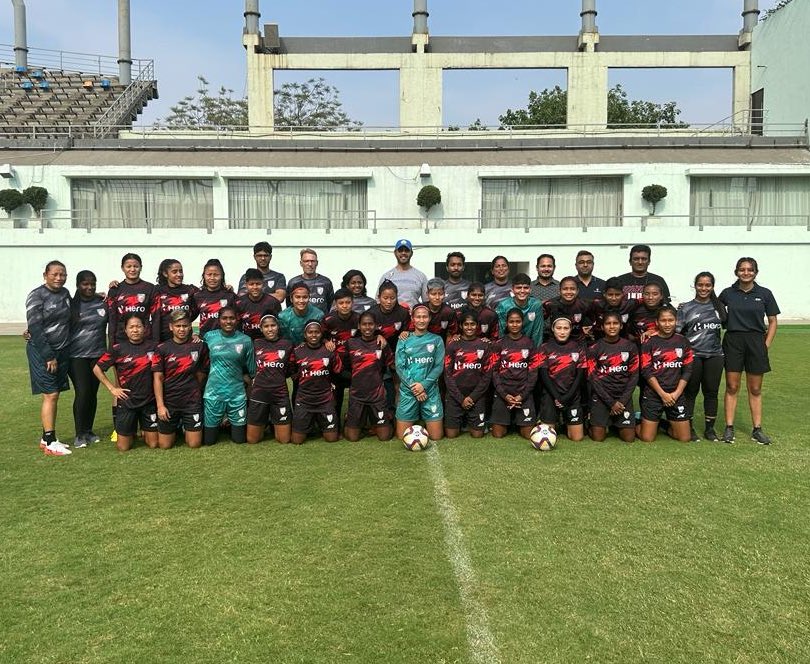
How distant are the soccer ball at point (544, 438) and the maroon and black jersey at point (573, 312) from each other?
1228 millimetres

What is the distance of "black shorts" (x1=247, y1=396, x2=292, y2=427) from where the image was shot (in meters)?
6.62

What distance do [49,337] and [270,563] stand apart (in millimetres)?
3919

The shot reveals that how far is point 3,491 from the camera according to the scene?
516cm

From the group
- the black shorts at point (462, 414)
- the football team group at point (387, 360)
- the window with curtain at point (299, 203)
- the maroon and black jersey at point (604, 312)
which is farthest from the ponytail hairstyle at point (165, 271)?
the window with curtain at point (299, 203)

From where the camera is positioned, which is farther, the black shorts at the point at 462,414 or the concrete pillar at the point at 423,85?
the concrete pillar at the point at 423,85

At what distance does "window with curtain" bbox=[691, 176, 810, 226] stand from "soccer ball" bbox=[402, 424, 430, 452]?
2156cm

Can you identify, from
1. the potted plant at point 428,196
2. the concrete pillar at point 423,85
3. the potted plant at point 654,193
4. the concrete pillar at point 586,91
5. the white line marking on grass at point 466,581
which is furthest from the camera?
the concrete pillar at point 423,85

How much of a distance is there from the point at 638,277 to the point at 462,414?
2.57m

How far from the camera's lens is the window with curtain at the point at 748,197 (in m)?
24.2

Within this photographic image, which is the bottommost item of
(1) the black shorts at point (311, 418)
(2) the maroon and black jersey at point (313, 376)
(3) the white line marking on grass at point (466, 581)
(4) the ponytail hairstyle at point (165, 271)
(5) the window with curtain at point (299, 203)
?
(3) the white line marking on grass at point (466, 581)

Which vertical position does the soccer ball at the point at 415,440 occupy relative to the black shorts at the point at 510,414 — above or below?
below

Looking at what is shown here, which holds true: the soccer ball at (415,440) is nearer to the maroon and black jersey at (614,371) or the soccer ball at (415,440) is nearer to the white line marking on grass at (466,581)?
the white line marking on grass at (466,581)

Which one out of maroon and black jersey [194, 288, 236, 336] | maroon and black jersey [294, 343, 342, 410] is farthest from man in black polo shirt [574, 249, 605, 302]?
maroon and black jersey [194, 288, 236, 336]

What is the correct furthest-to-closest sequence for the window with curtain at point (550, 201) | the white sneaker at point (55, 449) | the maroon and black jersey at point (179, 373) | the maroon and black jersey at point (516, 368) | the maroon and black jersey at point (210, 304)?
the window with curtain at point (550, 201)
the maroon and black jersey at point (210, 304)
the maroon and black jersey at point (516, 368)
the maroon and black jersey at point (179, 373)
the white sneaker at point (55, 449)
